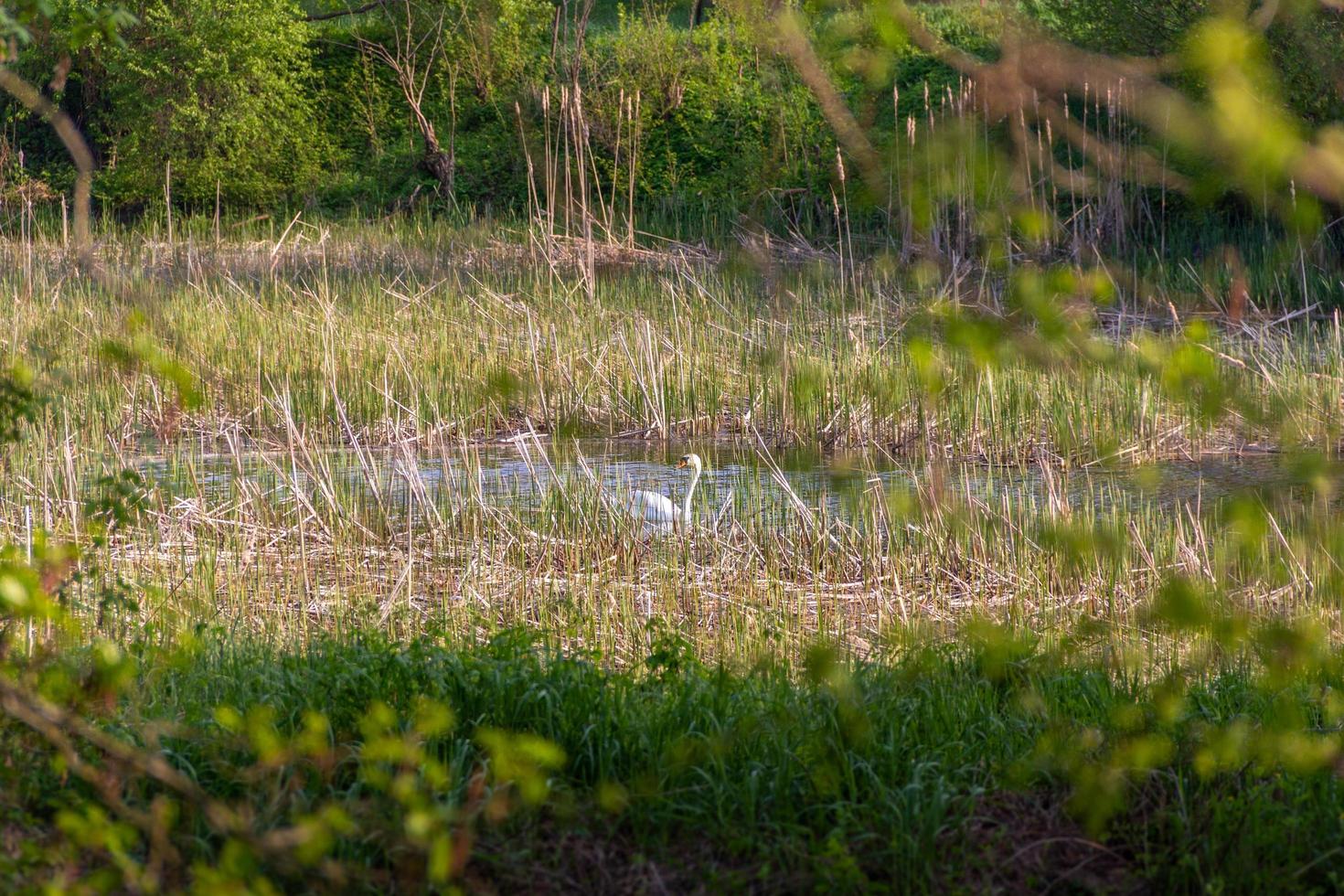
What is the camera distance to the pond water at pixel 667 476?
616cm

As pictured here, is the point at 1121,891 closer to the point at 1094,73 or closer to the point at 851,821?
the point at 851,821

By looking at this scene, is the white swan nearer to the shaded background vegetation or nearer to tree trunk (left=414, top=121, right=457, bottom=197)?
the shaded background vegetation

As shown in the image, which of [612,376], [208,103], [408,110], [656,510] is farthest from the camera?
[408,110]

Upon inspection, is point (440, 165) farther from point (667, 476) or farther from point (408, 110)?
point (667, 476)

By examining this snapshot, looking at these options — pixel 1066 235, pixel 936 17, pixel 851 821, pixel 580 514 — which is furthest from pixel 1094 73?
pixel 936 17

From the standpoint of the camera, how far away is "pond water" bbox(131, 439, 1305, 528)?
6.16m

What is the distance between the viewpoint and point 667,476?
Result: 7.43 metres

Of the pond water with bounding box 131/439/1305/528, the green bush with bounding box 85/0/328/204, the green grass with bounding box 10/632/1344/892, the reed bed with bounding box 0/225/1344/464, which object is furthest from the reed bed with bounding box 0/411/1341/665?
the green bush with bounding box 85/0/328/204

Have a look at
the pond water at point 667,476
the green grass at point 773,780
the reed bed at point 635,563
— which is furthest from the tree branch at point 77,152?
the pond water at point 667,476

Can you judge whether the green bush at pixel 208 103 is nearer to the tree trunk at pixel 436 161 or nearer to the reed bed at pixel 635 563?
the tree trunk at pixel 436 161

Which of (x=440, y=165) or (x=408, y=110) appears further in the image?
(x=408, y=110)

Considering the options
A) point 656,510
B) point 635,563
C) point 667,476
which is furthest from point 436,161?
point 635,563

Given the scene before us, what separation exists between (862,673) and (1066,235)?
29.9ft

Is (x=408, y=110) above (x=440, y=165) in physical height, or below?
above
